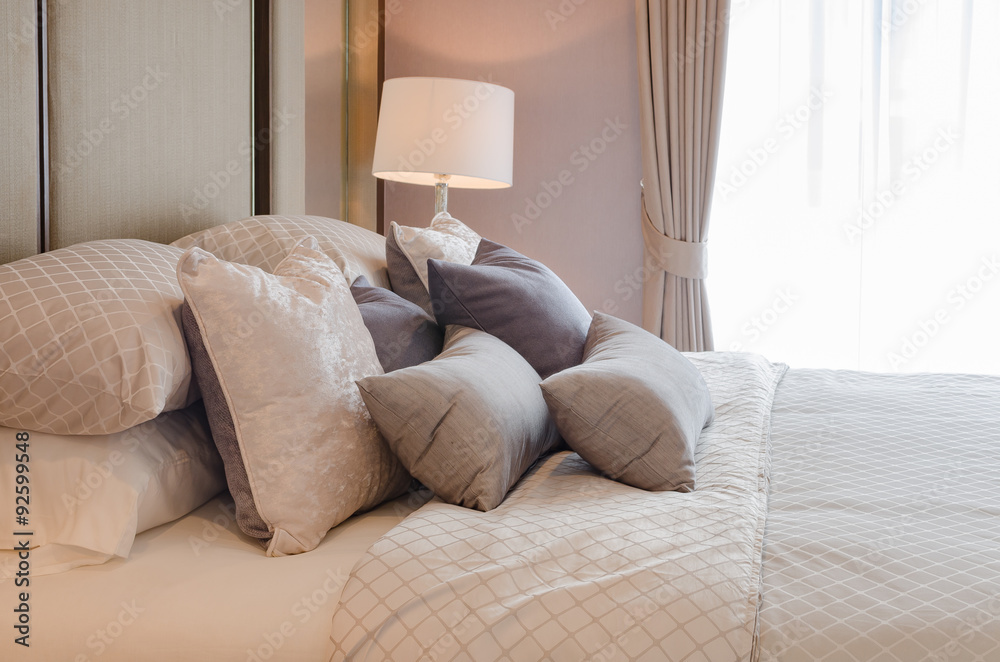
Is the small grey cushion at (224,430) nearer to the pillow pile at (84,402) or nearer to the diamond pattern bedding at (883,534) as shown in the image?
the pillow pile at (84,402)

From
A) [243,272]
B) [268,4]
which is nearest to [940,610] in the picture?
[243,272]

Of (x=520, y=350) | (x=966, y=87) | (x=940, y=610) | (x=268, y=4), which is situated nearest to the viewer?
(x=940, y=610)

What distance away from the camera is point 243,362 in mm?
1031

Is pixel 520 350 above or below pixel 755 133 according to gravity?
below

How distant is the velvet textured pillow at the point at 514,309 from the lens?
147 cm

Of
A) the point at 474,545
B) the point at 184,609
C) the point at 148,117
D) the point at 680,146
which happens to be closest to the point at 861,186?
the point at 680,146

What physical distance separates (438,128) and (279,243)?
4.42 ft

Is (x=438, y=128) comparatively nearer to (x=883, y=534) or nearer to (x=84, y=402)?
(x=84, y=402)

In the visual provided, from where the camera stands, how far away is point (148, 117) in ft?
5.23

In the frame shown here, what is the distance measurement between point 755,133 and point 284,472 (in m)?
3.02

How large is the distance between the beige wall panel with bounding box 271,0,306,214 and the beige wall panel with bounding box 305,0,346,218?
48cm

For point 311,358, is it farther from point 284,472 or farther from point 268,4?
point 268,4

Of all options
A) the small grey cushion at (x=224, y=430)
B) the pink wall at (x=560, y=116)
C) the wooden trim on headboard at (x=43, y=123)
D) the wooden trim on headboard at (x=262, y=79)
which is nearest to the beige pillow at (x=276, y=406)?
the small grey cushion at (x=224, y=430)

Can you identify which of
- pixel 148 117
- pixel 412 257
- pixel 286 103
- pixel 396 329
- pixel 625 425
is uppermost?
pixel 286 103
